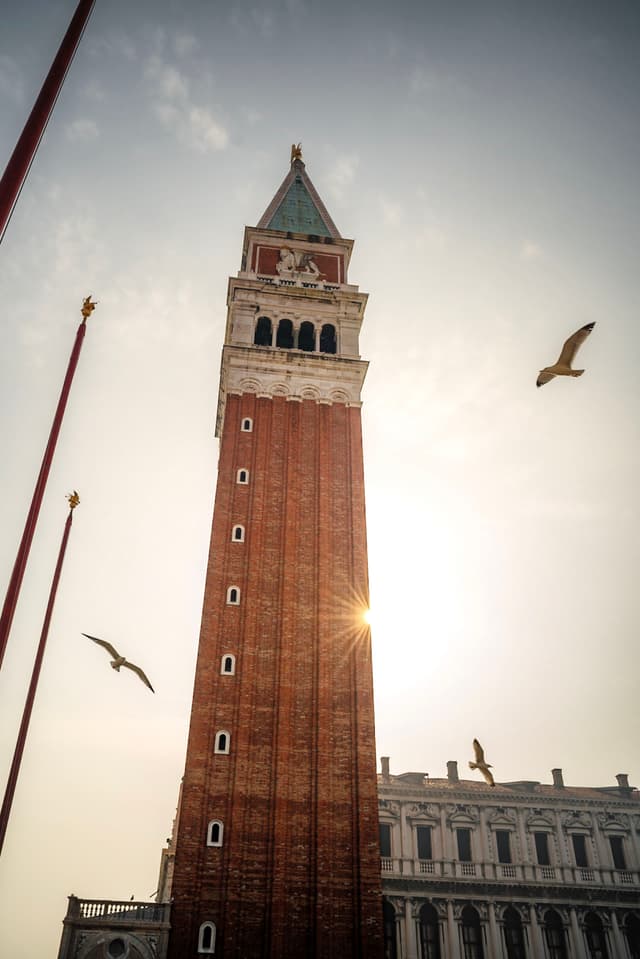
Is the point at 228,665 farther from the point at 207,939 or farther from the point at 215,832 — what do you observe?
the point at 207,939

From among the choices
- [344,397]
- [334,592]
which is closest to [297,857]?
[334,592]

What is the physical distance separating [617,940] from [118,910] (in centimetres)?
3394

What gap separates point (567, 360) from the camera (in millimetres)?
17203

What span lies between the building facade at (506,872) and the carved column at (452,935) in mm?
69

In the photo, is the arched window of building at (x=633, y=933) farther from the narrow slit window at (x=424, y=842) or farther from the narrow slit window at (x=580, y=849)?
the narrow slit window at (x=424, y=842)

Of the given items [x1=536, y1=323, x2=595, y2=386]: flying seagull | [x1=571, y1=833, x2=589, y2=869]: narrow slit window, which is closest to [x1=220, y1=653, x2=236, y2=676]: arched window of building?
[x1=536, y1=323, x2=595, y2=386]: flying seagull

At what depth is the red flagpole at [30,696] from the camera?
19.2m

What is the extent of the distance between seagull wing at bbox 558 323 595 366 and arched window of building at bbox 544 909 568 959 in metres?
40.3

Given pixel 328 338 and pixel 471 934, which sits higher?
pixel 328 338

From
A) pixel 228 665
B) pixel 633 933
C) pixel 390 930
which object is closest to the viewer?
pixel 228 665

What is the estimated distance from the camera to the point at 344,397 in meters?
39.6

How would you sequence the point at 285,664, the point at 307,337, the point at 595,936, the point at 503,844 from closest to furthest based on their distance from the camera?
1. the point at 285,664
2. the point at 307,337
3. the point at 595,936
4. the point at 503,844

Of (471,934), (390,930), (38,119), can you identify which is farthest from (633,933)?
(38,119)

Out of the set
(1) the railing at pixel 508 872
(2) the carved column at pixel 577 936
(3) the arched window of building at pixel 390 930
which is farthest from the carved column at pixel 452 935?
(2) the carved column at pixel 577 936
